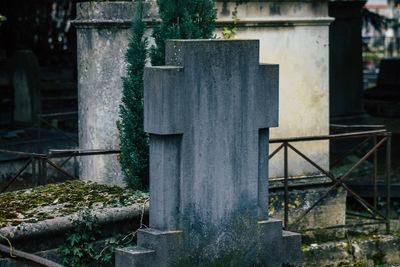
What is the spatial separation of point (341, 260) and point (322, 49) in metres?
2.22

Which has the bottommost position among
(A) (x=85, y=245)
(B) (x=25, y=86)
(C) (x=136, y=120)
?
(A) (x=85, y=245)

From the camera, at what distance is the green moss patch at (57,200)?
5246mm

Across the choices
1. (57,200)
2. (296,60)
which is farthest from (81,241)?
(296,60)

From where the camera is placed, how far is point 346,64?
1340 cm

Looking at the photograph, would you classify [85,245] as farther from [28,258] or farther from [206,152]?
[206,152]

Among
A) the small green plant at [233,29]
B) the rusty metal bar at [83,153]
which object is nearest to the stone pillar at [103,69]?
the rusty metal bar at [83,153]

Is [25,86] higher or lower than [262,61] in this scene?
lower

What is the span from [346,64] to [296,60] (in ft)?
18.7

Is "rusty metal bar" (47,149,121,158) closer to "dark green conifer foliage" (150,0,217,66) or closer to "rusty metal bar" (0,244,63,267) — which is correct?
"dark green conifer foliage" (150,0,217,66)

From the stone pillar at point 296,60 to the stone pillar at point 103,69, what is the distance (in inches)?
47.7

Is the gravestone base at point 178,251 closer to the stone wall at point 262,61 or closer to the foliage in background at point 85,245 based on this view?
the foliage in background at point 85,245

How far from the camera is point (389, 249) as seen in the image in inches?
297

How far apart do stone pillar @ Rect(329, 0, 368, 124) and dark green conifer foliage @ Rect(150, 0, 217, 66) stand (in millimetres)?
7459

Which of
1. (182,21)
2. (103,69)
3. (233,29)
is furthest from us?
(233,29)
